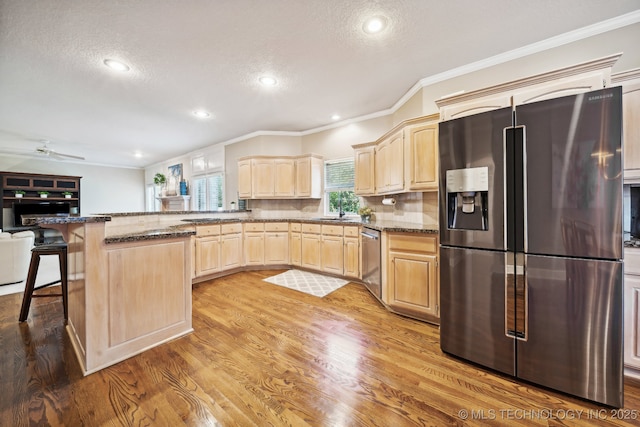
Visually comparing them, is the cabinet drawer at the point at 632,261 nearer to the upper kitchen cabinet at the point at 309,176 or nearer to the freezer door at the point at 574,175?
the freezer door at the point at 574,175

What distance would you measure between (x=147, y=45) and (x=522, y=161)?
351 cm

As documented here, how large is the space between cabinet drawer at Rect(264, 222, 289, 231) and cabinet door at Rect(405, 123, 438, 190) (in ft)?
8.28

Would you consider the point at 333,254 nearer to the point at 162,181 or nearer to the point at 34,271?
the point at 34,271

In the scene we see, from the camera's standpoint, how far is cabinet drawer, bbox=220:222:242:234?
13.9 ft

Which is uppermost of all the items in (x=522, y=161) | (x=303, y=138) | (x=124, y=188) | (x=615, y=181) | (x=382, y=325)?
(x=303, y=138)

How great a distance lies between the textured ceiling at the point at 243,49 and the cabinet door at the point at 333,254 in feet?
7.41

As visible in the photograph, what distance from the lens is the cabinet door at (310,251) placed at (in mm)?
4219

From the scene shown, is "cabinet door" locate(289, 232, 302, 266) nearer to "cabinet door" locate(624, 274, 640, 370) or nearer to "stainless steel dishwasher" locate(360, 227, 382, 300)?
"stainless steel dishwasher" locate(360, 227, 382, 300)

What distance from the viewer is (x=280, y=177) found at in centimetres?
489

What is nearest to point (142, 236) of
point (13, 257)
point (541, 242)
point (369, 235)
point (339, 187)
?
point (369, 235)

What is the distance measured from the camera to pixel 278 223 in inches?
182

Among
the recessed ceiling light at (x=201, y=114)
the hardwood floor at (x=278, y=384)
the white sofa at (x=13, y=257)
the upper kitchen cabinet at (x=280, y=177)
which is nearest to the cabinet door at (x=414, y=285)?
the hardwood floor at (x=278, y=384)

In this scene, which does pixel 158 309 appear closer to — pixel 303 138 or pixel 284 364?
pixel 284 364

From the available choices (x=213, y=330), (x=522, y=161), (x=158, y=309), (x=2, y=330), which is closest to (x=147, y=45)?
(x=158, y=309)
